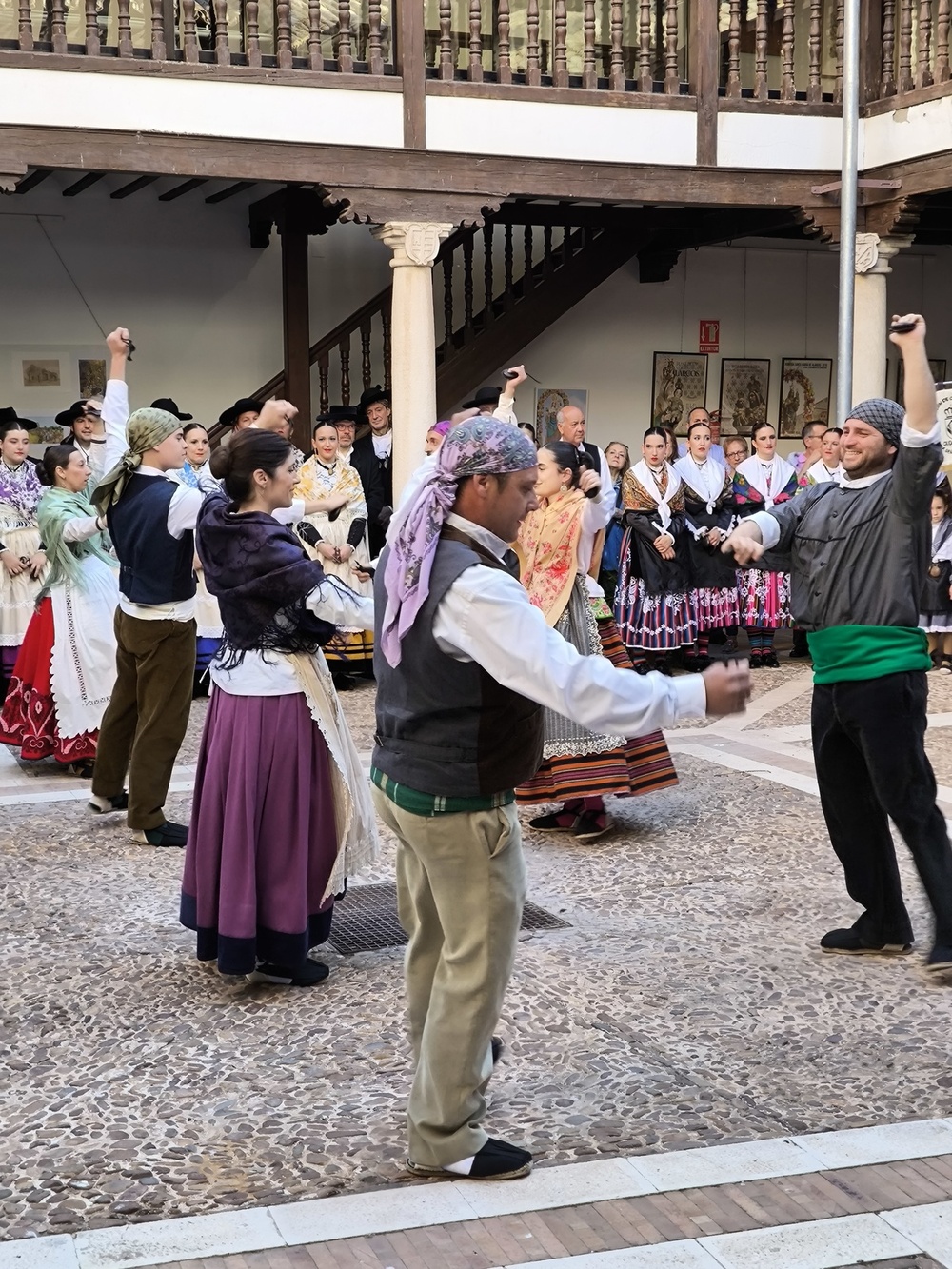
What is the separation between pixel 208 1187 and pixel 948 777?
5262 mm

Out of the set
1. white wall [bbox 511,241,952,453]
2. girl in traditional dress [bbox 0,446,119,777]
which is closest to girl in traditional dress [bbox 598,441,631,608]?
white wall [bbox 511,241,952,453]

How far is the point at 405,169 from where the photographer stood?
1153 centimetres

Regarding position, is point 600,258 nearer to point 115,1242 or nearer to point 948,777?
point 948,777

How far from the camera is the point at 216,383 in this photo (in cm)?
1405

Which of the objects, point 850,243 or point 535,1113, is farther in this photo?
point 850,243

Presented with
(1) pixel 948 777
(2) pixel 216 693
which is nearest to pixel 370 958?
(2) pixel 216 693

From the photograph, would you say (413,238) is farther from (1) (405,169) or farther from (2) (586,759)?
(2) (586,759)

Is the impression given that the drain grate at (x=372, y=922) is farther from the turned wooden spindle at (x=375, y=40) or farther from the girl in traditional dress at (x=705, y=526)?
the turned wooden spindle at (x=375, y=40)

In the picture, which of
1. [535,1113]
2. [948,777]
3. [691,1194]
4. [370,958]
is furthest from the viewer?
[948,777]

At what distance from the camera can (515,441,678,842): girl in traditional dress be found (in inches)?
255

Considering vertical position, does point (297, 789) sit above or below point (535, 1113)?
above

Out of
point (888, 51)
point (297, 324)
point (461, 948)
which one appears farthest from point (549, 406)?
point (461, 948)

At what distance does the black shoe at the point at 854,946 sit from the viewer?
4980mm

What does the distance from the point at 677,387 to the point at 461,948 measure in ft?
42.8
